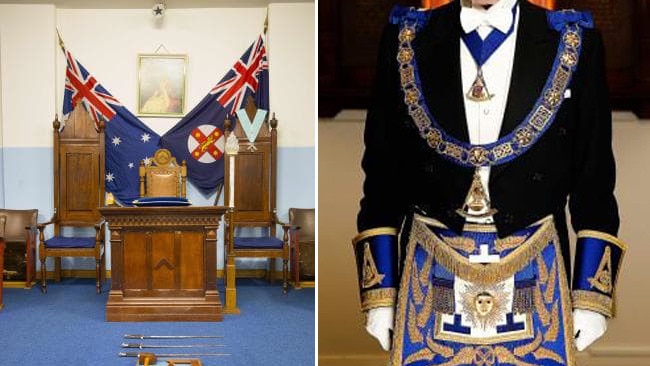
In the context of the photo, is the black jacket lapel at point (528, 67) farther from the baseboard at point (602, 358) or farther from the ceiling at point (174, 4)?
the ceiling at point (174, 4)

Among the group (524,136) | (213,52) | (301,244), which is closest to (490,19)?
(524,136)

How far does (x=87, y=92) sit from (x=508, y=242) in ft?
17.4

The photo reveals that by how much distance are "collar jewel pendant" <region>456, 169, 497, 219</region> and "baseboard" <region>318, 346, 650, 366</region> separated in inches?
16.7

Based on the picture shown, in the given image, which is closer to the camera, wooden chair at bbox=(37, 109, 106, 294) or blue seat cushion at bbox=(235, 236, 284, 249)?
blue seat cushion at bbox=(235, 236, 284, 249)

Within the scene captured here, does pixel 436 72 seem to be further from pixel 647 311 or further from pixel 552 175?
pixel 647 311

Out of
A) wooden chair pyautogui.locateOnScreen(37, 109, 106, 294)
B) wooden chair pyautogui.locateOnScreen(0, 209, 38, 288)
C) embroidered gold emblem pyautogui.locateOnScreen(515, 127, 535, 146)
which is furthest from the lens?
wooden chair pyautogui.locateOnScreen(37, 109, 106, 294)

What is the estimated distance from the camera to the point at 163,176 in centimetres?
628

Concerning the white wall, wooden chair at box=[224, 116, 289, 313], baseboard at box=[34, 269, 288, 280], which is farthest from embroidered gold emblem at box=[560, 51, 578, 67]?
baseboard at box=[34, 269, 288, 280]

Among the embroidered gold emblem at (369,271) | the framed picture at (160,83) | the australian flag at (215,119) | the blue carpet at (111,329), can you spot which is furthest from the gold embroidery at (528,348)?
the framed picture at (160,83)

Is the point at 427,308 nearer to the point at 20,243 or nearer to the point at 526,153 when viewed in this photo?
the point at 526,153

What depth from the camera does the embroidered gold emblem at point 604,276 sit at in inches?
64.3

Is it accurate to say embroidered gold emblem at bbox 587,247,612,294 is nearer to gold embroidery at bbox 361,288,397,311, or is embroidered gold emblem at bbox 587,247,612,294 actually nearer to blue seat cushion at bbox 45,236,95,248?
gold embroidery at bbox 361,288,397,311

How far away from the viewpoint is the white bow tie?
165 centimetres

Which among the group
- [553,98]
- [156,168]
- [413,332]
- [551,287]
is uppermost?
[553,98]
